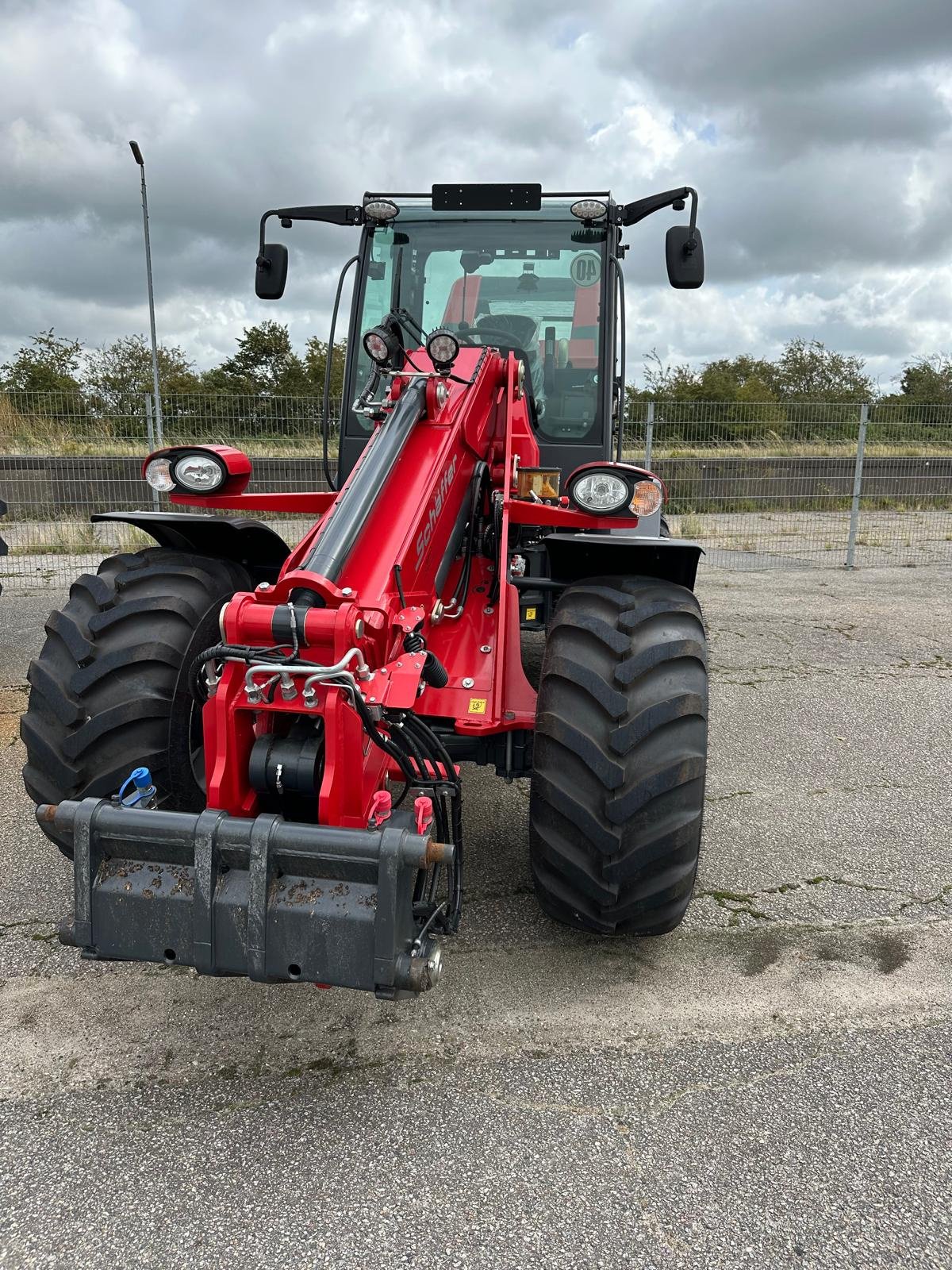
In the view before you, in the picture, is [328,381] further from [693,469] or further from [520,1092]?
[693,469]

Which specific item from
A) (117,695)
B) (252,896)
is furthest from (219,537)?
(252,896)

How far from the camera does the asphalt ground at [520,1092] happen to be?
1.93 meters

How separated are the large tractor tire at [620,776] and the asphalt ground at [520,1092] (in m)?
0.34

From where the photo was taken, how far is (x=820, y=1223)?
197 cm

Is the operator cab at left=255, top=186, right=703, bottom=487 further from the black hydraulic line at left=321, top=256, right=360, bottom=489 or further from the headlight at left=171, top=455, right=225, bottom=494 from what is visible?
the headlight at left=171, top=455, right=225, bottom=494

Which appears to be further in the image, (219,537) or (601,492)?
(219,537)

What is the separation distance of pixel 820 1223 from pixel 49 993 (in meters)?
2.20

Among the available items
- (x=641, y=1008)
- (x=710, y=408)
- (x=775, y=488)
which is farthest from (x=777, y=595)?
(x=641, y=1008)

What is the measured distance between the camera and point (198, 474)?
3.46 meters

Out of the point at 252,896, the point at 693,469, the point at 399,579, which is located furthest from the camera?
the point at 693,469

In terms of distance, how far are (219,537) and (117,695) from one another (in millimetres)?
911

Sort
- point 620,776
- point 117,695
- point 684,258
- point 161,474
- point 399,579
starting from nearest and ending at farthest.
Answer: point 620,776 < point 399,579 < point 117,695 < point 161,474 < point 684,258

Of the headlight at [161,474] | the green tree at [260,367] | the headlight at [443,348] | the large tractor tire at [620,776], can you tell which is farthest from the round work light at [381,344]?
the green tree at [260,367]

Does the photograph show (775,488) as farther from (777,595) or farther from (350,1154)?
(350,1154)
